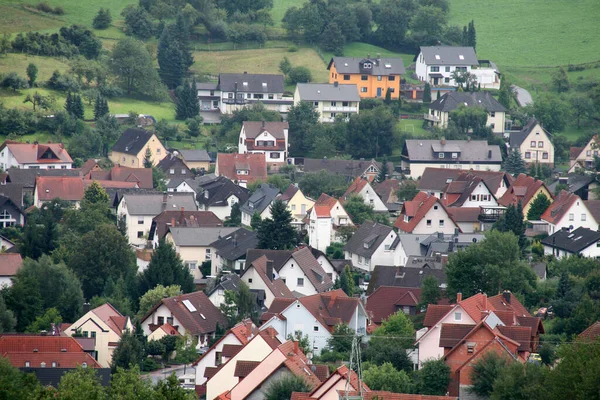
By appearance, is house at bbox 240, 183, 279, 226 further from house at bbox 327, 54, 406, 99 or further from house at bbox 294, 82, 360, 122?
house at bbox 327, 54, 406, 99

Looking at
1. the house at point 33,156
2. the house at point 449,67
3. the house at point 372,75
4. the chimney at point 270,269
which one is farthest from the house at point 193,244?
the house at point 449,67

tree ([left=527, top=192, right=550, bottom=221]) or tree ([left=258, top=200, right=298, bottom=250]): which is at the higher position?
tree ([left=258, top=200, right=298, bottom=250])

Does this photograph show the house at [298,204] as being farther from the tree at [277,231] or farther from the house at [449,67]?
the house at [449,67]

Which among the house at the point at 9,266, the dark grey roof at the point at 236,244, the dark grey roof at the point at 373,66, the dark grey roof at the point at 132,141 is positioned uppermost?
the dark grey roof at the point at 373,66

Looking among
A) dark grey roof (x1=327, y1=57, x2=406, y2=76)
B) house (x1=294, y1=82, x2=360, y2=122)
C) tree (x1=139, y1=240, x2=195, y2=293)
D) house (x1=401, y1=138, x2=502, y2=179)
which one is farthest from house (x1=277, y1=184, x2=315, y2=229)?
dark grey roof (x1=327, y1=57, x2=406, y2=76)

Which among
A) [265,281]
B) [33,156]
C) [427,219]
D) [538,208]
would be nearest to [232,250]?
[265,281]

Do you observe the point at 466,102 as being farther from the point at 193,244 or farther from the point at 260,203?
the point at 193,244
